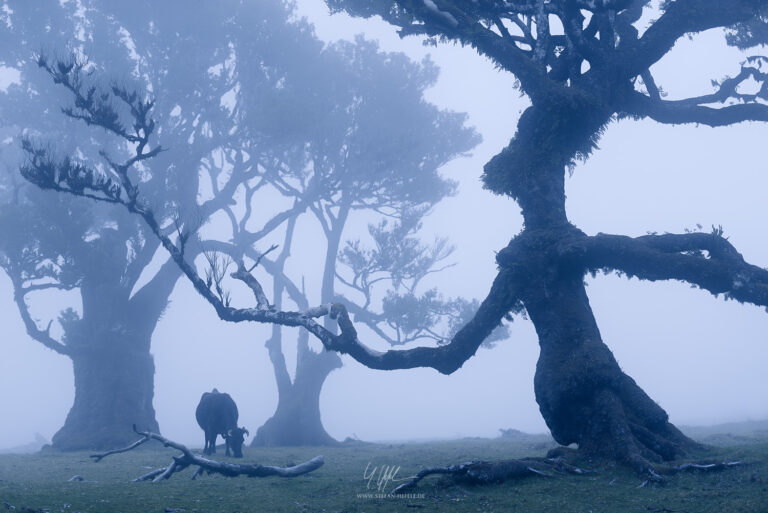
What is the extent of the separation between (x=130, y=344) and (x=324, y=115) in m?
13.8

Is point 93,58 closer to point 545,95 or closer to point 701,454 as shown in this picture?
point 545,95

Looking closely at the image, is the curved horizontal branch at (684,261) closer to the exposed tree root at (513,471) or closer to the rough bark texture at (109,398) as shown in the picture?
the exposed tree root at (513,471)

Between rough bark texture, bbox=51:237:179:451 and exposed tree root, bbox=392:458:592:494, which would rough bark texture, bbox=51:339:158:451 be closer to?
rough bark texture, bbox=51:237:179:451

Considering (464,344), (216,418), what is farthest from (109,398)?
(464,344)

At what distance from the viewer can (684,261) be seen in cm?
1079

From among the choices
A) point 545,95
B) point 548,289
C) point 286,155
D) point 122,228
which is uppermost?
point 286,155

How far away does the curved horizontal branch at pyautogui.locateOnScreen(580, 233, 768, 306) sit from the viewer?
10.2m

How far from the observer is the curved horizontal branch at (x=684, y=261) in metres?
10.2

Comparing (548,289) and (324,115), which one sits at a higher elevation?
(324,115)

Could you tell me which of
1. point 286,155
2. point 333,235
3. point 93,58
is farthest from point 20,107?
point 333,235

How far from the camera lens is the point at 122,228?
1099 inches

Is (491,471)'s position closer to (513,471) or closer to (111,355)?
(513,471)

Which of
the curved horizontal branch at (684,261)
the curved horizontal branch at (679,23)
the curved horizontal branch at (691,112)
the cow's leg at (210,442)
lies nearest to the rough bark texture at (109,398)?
the cow's leg at (210,442)

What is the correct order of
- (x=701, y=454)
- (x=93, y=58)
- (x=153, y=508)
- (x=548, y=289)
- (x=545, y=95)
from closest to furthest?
(x=153, y=508)
(x=701, y=454)
(x=548, y=289)
(x=545, y=95)
(x=93, y=58)
